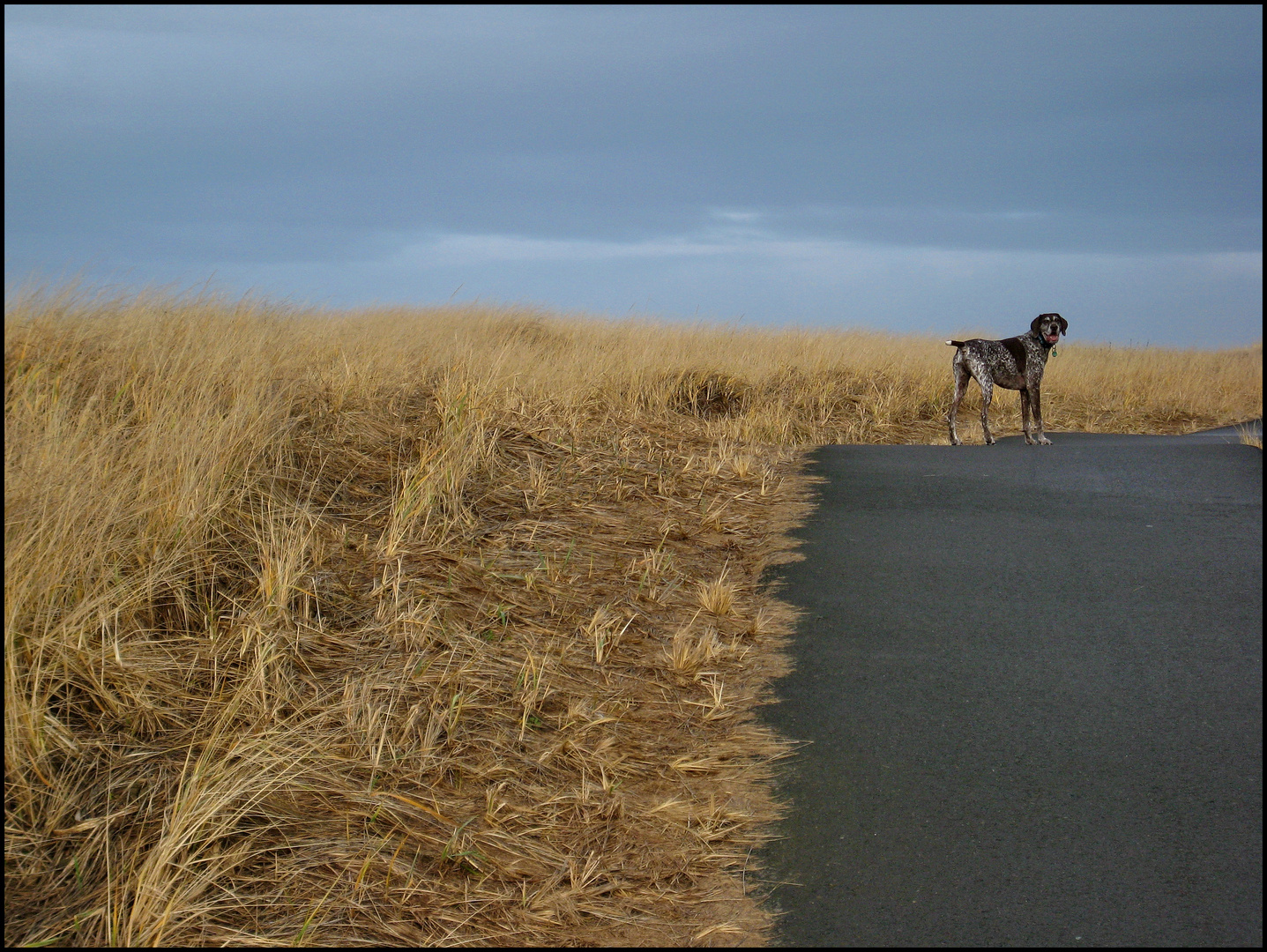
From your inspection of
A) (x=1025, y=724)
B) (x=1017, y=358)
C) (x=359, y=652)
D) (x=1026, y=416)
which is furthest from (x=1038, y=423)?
(x=359, y=652)

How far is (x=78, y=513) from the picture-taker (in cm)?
381

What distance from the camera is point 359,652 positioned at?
4.14 meters

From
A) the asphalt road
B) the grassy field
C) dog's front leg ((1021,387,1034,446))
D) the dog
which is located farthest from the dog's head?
the grassy field

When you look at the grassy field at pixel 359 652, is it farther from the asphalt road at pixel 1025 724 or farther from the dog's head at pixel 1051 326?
the dog's head at pixel 1051 326

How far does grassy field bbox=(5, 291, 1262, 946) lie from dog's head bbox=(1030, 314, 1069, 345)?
335cm

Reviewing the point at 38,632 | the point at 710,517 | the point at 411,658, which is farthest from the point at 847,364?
the point at 38,632

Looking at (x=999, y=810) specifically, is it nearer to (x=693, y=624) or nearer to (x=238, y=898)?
(x=693, y=624)

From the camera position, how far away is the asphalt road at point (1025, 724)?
2.81 m

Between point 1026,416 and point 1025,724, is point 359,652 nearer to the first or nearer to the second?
point 1025,724

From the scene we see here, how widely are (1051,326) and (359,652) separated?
7.64 m

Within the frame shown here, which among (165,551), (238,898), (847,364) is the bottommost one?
(238,898)

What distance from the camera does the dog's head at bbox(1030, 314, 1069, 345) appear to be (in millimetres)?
9305

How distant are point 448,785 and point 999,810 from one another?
6.17 feet

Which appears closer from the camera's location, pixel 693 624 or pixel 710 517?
pixel 693 624
